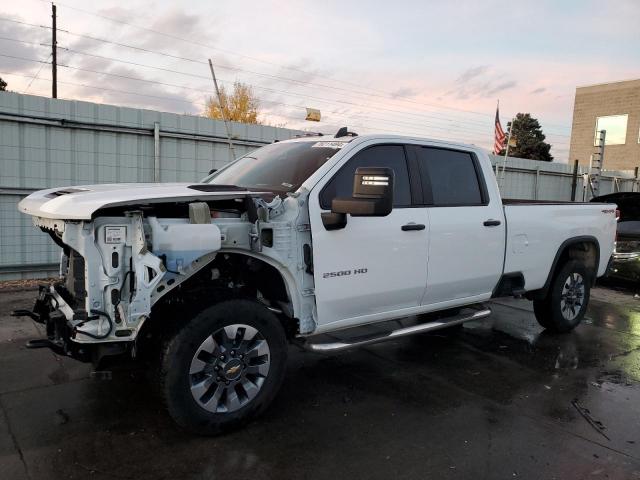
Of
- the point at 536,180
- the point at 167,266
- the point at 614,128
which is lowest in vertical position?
the point at 167,266

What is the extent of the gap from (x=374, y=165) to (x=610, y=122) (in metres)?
32.0

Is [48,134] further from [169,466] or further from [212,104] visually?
[212,104]

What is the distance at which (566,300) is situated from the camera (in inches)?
243

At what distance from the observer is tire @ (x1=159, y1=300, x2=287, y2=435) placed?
10.5 ft

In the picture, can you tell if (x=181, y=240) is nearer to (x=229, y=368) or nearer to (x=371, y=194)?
(x=229, y=368)

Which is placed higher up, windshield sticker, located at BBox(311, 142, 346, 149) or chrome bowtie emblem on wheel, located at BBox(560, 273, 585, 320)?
windshield sticker, located at BBox(311, 142, 346, 149)

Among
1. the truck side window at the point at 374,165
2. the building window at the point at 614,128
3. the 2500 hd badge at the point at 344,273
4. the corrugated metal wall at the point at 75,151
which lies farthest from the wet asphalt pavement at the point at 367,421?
the building window at the point at 614,128

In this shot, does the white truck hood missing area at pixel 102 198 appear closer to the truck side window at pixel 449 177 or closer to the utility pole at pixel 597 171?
the truck side window at pixel 449 177

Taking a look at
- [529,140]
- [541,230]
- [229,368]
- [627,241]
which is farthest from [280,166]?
[529,140]

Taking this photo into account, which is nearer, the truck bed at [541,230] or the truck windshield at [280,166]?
the truck windshield at [280,166]

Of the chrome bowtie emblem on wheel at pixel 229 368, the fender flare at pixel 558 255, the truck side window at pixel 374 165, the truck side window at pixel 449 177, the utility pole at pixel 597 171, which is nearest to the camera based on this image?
the chrome bowtie emblem on wheel at pixel 229 368

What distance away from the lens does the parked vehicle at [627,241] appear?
8.70m

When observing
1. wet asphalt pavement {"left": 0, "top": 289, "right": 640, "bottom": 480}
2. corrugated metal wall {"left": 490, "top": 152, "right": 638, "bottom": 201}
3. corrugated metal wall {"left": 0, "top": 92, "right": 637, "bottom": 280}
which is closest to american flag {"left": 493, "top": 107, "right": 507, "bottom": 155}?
corrugated metal wall {"left": 490, "top": 152, "right": 638, "bottom": 201}

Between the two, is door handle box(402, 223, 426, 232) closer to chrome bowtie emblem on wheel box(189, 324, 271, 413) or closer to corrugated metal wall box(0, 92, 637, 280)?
chrome bowtie emblem on wheel box(189, 324, 271, 413)
